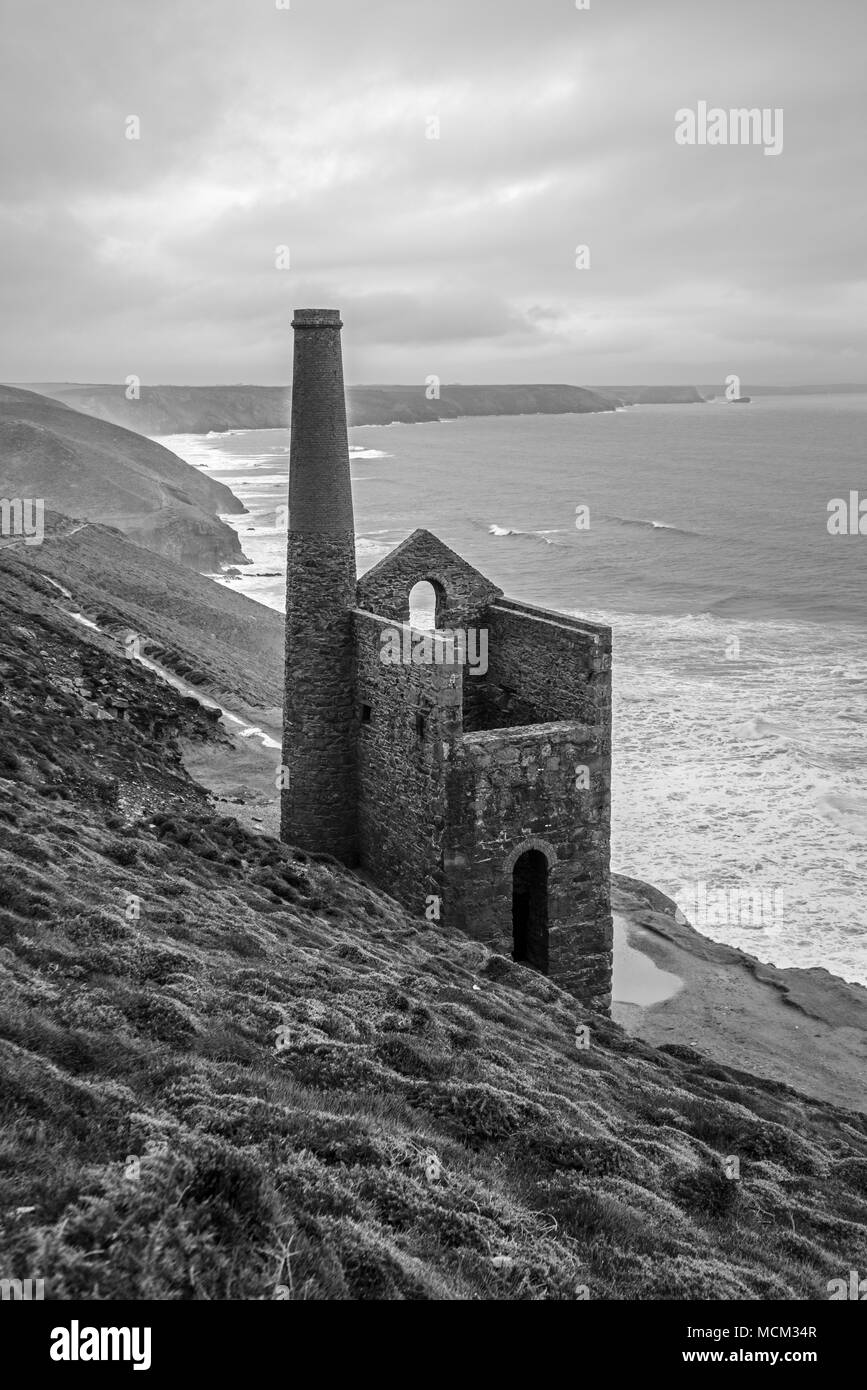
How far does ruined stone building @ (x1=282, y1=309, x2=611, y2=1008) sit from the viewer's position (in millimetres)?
20922

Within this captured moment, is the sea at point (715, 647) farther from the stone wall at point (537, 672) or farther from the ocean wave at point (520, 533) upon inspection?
the stone wall at point (537, 672)

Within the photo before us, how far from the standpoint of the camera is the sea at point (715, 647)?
105 feet

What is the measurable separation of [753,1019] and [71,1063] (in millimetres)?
17498

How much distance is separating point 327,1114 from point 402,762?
1233 cm

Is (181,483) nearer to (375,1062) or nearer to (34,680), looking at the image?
(34,680)

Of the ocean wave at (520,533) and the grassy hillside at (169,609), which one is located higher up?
the ocean wave at (520,533)

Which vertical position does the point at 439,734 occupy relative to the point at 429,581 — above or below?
below

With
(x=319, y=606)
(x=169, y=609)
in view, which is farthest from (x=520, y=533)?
(x=319, y=606)

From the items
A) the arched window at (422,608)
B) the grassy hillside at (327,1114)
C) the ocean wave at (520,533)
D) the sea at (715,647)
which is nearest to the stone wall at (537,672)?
the grassy hillside at (327,1114)

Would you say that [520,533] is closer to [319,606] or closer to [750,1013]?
[319,606]

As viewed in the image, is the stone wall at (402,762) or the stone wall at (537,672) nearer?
the stone wall at (402,762)

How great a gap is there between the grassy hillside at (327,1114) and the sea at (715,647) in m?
13.4

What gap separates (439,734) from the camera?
20312 mm
